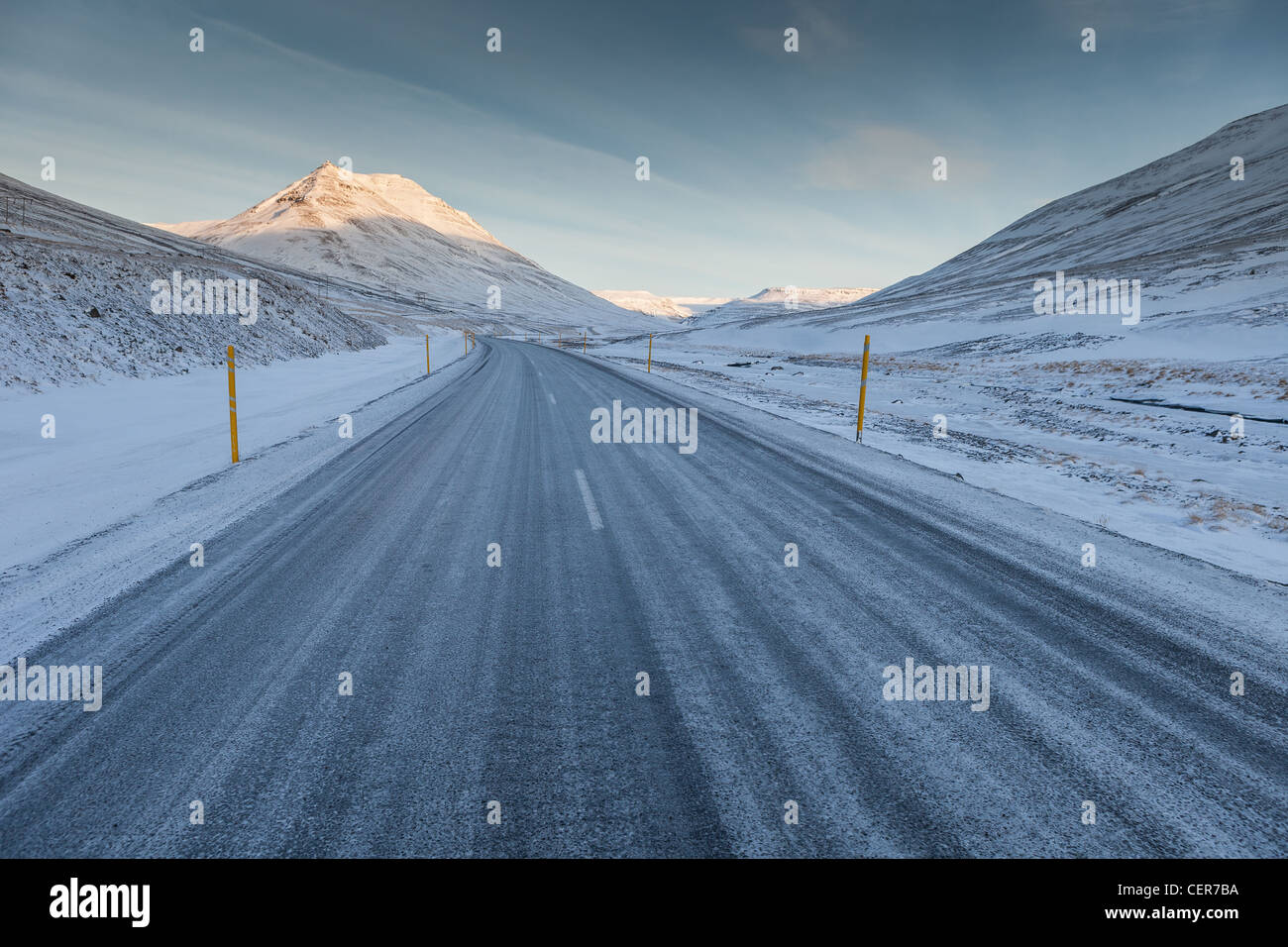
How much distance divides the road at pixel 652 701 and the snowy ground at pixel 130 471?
1.65 ft

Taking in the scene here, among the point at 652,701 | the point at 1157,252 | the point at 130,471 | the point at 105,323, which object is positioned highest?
the point at 1157,252

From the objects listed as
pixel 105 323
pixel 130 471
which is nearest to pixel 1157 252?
pixel 130 471

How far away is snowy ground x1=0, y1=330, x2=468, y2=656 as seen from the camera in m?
4.46

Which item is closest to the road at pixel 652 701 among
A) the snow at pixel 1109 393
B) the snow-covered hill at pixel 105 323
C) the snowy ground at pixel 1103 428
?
the snowy ground at pixel 1103 428

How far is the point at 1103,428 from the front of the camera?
13.0 meters

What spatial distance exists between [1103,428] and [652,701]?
1415cm

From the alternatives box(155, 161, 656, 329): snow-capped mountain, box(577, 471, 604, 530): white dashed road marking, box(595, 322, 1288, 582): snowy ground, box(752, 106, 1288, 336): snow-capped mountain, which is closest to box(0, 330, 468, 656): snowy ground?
box(577, 471, 604, 530): white dashed road marking

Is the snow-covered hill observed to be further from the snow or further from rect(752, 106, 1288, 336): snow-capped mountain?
rect(752, 106, 1288, 336): snow-capped mountain

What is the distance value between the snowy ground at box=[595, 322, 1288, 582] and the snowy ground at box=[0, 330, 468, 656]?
9.04 m

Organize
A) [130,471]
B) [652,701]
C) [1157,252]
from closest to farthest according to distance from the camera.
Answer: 1. [652,701]
2. [130,471]
3. [1157,252]

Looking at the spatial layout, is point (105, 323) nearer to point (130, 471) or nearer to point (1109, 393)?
point (130, 471)

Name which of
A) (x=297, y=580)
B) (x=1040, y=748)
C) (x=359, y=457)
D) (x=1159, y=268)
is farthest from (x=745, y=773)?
(x=1159, y=268)

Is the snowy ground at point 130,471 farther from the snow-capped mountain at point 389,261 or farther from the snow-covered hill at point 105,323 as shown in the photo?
the snow-capped mountain at point 389,261

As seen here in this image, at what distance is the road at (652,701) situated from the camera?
90.0 inches
